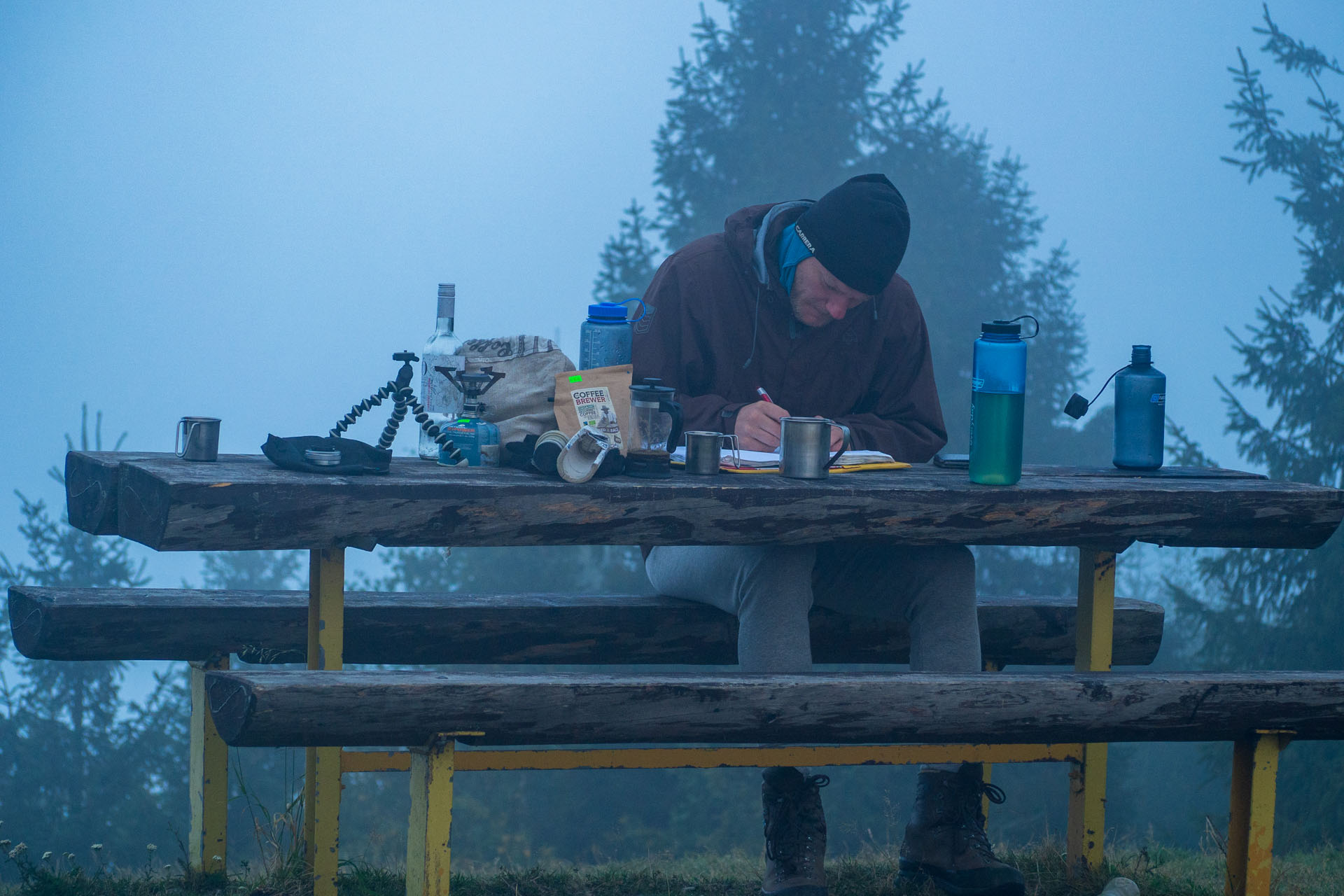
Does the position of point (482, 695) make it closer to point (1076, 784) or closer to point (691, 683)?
point (691, 683)

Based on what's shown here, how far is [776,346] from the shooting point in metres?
3.34

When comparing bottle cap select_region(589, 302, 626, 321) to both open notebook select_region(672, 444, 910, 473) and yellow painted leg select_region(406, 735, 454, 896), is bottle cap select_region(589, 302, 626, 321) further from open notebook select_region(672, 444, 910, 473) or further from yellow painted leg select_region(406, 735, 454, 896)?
yellow painted leg select_region(406, 735, 454, 896)

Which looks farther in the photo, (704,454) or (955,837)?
(955,837)

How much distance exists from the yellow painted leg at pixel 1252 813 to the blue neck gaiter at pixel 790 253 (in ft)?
4.92

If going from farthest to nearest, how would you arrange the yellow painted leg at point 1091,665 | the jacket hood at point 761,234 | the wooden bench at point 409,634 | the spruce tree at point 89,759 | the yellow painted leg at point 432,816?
the spruce tree at point 89,759, the jacket hood at point 761,234, the yellow painted leg at point 1091,665, the wooden bench at point 409,634, the yellow painted leg at point 432,816

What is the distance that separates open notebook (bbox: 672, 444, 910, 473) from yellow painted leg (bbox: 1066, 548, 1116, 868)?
596mm

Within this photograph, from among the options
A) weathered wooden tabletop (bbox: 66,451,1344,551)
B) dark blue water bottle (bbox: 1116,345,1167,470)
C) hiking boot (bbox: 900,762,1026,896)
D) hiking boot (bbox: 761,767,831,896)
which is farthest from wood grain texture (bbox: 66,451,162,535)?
dark blue water bottle (bbox: 1116,345,1167,470)

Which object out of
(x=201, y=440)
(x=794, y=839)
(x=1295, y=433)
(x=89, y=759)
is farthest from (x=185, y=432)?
(x=89, y=759)

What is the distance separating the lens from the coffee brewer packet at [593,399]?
2492 millimetres

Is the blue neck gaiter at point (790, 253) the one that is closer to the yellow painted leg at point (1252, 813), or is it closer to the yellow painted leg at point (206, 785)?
the yellow painted leg at point (1252, 813)

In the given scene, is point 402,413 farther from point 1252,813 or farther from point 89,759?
point 89,759

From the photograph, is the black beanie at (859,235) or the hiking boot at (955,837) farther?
the black beanie at (859,235)

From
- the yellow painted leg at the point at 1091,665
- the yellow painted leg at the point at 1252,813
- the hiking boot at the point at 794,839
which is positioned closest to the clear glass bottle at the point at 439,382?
the hiking boot at the point at 794,839

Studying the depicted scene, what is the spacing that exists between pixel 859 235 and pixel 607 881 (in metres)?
1.79
